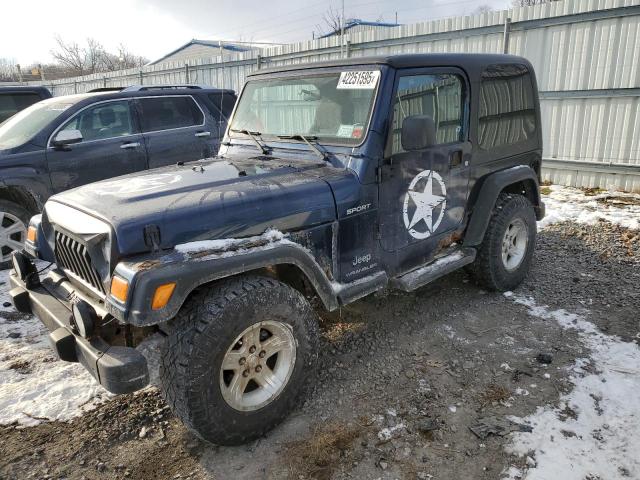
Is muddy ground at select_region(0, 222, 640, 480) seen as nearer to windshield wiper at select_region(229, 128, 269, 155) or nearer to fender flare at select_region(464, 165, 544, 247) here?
fender flare at select_region(464, 165, 544, 247)

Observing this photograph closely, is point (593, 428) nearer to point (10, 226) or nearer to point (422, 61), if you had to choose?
point (422, 61)

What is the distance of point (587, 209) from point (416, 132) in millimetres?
5167

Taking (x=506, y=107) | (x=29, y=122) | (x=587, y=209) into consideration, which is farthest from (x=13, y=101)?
(x=587, y=209)

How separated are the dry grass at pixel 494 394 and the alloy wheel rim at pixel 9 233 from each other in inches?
199

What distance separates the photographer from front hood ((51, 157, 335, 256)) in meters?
2.37

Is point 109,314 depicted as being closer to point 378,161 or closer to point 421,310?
point 378,161

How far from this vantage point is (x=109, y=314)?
243cm

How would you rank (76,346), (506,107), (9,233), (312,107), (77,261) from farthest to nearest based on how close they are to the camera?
(9,233) < (506,107) < (312,107) < (77,261) < (76,346)

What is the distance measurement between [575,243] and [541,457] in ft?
12.8

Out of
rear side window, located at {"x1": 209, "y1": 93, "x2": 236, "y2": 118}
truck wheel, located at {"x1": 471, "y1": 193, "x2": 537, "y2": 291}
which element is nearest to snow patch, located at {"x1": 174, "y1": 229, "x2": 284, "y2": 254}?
truck wheel, located at {"x1": 471, "y1": 193, "x2": 537, "y2": 291}

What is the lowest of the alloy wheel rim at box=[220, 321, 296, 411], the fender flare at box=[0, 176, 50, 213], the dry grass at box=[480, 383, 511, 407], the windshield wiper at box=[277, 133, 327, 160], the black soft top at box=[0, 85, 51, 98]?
the dry grass at box=[480, 383, 511, 407]

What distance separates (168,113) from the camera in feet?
20.7

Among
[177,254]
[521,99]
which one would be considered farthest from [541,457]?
[521,99]

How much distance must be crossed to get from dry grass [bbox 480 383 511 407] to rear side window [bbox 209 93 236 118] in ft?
16.6
